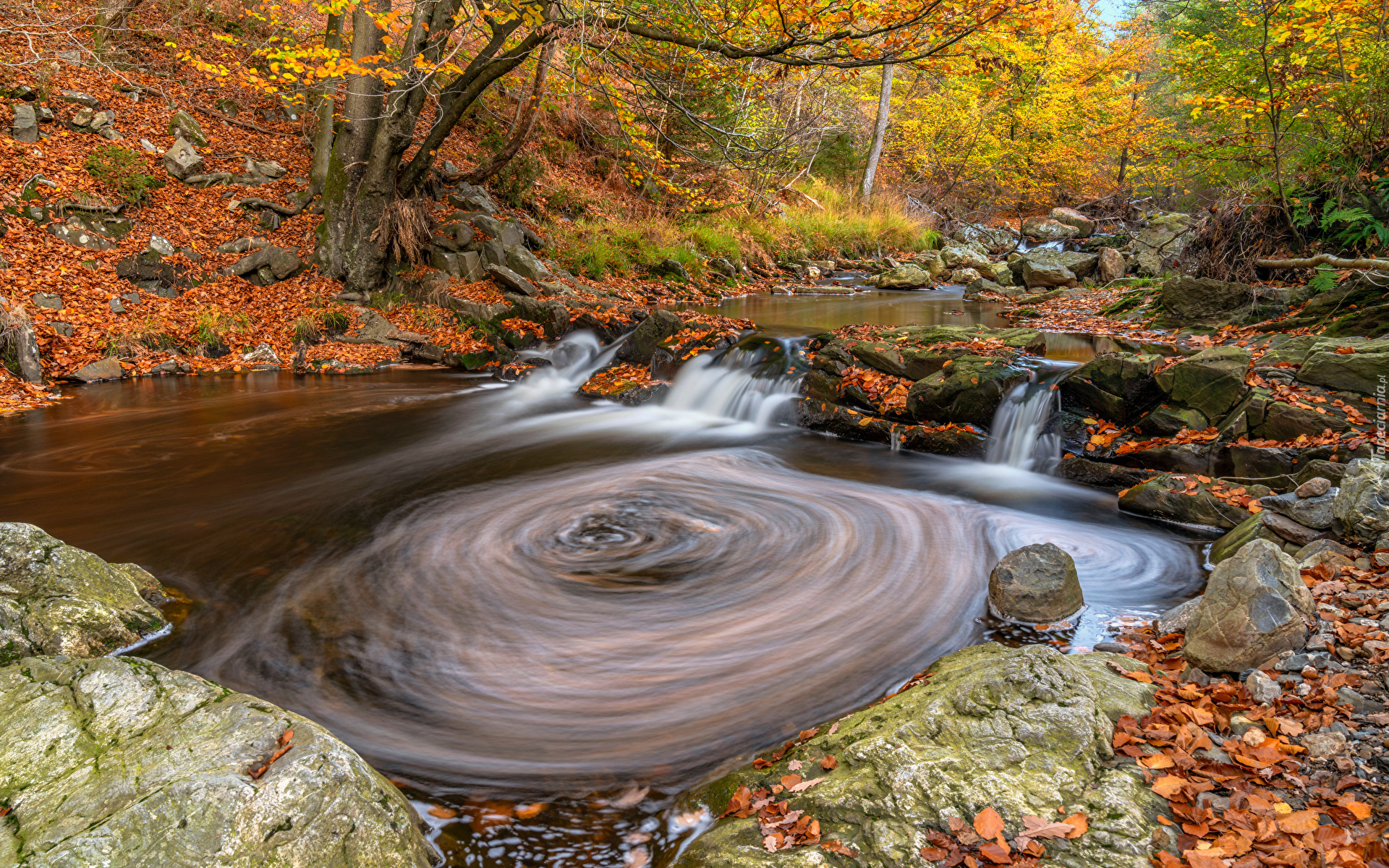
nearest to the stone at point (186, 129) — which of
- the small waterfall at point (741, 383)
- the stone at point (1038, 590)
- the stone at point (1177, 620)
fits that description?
the small waterfall at point (741, 383)

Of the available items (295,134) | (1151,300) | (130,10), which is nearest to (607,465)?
(1151,300)

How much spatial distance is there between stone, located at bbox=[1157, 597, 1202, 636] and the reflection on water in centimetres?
47

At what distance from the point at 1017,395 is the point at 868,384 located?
1656 mm

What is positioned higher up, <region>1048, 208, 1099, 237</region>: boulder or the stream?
<region>1048, 208, 1099, 237</region>: boulder

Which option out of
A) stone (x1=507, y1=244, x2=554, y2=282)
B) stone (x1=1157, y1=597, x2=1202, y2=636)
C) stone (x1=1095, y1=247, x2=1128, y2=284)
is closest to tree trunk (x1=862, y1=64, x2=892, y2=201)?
Answer: stone (x1=1095, y1=247, x2=1128, y2=284)

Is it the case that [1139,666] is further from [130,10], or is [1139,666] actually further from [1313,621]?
[130,10]

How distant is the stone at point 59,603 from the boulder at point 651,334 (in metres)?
7.77

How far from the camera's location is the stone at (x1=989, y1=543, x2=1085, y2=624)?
4539mm

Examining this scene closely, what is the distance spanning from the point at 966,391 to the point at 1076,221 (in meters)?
21.0

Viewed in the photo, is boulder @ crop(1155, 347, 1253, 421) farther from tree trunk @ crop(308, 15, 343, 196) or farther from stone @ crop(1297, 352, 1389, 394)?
tree trunk @ crop(308, 15, 343, 196)

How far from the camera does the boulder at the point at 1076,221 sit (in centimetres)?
2456

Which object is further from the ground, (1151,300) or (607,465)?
(1151,300)

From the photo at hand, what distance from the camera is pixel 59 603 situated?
371 centimetres

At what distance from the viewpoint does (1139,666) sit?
3.38 m
